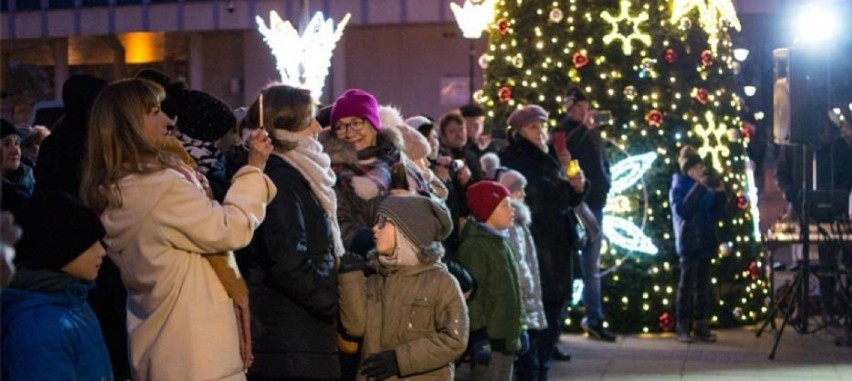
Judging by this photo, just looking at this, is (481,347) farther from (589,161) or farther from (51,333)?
(589,161)

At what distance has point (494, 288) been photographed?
10.0 metres

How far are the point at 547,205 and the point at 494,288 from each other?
2953 millimetres

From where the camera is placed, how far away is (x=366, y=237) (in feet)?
26.8

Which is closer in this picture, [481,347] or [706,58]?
[481,347]

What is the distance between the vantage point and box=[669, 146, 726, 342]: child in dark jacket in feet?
49.5

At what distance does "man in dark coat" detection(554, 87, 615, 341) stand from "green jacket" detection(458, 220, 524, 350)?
4.76 meters

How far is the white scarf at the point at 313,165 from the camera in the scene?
7.39 m

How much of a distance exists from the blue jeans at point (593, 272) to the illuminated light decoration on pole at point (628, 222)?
1.49ft

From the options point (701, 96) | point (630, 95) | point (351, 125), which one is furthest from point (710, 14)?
point (351, 125)

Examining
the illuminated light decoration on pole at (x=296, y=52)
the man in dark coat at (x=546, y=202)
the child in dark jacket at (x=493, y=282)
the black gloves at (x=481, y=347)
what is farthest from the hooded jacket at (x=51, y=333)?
the illuminated light decoration on pole at (x=296, y=52)

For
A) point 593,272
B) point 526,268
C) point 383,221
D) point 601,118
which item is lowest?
point 593,272

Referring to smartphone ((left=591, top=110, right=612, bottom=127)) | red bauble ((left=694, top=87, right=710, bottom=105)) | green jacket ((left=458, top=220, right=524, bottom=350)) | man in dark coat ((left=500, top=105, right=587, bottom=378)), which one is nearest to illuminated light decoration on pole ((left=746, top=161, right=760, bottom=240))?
red bauble ((left=694, top=87, right=710, bottom=105))

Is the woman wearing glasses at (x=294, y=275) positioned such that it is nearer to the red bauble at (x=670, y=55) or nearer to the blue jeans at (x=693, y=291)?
the blue jeans at (x=693, y=291)

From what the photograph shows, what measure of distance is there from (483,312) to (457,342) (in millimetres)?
2770
